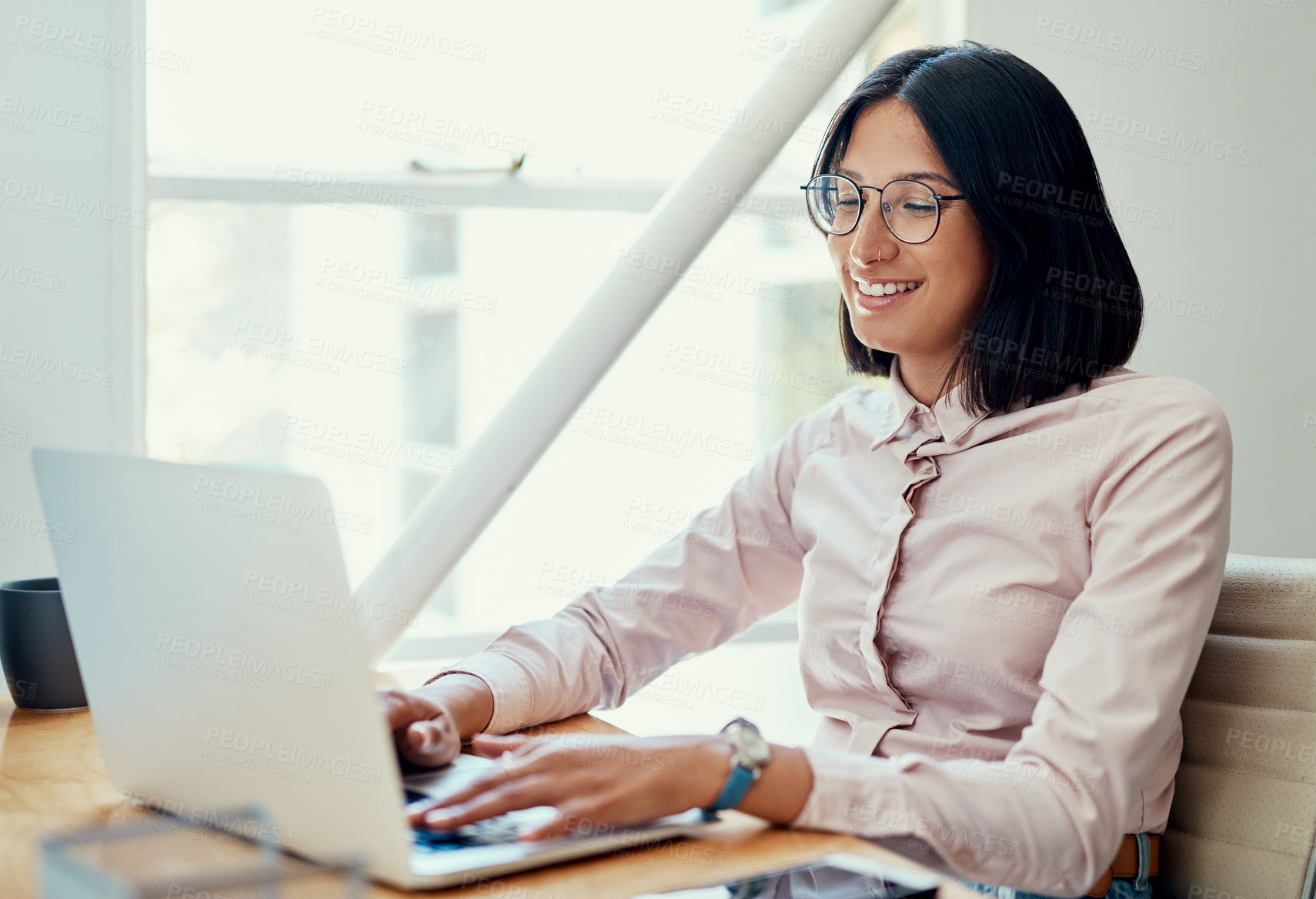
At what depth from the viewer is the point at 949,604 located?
116 centimetres

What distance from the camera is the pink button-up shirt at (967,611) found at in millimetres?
895

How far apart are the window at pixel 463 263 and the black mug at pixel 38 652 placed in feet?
1.73

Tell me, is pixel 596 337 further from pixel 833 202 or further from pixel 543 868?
pixel 543 868

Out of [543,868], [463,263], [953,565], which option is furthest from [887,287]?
[463,263]

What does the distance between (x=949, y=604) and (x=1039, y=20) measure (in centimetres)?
136

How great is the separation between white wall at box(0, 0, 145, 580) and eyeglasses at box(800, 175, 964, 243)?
100 centimetres

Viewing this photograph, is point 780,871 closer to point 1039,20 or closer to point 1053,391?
point 1053,391

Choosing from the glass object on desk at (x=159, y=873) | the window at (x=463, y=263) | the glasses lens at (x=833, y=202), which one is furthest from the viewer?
the window at (x=463, y=263)

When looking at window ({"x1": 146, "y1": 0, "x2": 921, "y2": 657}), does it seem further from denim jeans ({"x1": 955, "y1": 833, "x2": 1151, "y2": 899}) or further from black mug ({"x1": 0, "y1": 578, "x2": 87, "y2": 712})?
denim jeans ({"x1": 955, "y1": 833, "x2": 1151, "y2": 899})

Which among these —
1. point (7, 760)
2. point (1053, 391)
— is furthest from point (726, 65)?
point (7, 760)

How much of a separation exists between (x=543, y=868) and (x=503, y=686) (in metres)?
0.39

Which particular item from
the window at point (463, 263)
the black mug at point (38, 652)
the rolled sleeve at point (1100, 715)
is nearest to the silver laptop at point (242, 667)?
the rolled sleeve at point (1100, 715)

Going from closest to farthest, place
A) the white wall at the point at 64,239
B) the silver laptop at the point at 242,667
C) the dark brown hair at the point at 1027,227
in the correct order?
the silver laptop at the point at 242,667 < the dark brown hair at the point at 1027,227 < the white wall at the point at 64,239

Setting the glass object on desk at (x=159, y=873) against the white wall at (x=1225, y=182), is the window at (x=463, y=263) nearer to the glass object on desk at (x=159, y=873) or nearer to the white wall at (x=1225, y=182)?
the white wall at (x=1225, y=182)
